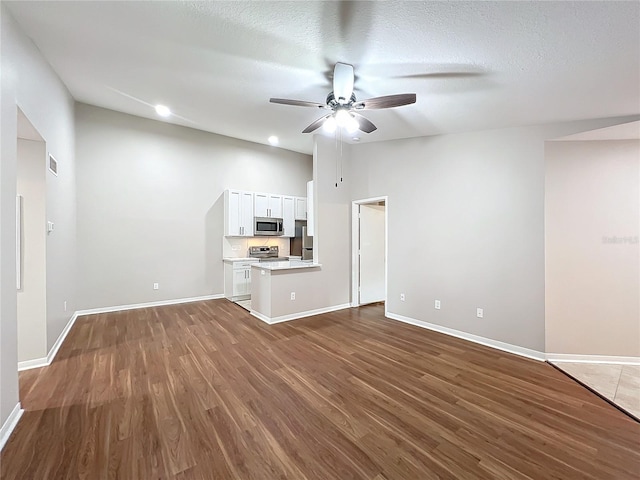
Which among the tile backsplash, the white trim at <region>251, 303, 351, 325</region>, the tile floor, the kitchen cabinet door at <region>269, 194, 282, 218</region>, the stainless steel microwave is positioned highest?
the kitchen cabinet door at <region>269, 194, 282, 218</region>

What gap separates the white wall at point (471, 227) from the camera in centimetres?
321

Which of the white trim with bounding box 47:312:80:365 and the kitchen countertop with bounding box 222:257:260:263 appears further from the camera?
the kitchen countertop with bounding box 222:257:260:263

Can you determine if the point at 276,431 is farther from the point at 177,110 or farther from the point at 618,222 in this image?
the point at 177,110

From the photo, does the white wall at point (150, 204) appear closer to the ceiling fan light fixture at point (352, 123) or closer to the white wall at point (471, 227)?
the white wall at point (471, 227)

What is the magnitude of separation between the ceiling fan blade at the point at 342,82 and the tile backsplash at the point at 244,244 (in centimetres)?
431

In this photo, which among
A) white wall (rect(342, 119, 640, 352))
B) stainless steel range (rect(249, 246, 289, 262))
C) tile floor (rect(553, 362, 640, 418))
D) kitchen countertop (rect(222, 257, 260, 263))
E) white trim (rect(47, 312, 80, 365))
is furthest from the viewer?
stainless steel range (rect(249, 246, 289, 262))

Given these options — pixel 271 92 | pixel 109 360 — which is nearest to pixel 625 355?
pixel 271 92

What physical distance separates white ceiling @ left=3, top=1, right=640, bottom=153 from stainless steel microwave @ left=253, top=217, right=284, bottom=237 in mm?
2944

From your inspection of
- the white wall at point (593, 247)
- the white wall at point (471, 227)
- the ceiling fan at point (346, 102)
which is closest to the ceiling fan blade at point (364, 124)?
the ceiling fan at point (346, 102)

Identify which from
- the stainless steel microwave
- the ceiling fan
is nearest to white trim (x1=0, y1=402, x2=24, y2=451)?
the ceiling fan

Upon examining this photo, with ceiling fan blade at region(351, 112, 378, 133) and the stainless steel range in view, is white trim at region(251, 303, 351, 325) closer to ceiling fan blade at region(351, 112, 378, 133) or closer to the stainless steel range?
the stainless steel range

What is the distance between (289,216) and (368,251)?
226cm

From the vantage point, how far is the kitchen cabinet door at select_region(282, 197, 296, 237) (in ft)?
21.4

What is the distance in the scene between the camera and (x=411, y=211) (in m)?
4.39
